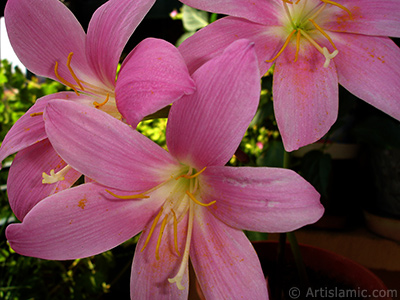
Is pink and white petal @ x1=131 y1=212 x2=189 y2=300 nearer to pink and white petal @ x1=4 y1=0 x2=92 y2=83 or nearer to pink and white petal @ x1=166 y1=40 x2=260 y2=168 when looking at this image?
pink and white petal @ x1=166 y1=40 x2=260 y2=168

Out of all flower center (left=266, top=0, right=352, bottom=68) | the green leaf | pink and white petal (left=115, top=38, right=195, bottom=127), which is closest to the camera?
pink and white petal (left=115, top=38, right=195, bottom=127)

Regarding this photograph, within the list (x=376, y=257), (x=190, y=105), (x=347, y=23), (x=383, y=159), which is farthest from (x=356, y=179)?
(x=190, y=105)

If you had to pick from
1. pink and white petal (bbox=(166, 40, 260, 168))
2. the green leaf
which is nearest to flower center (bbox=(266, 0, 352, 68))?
pink and white petal (bbox=(166, 40, 260, 168))

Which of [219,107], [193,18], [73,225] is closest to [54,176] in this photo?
[73,225]

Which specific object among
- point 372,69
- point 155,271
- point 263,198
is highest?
point 372,69

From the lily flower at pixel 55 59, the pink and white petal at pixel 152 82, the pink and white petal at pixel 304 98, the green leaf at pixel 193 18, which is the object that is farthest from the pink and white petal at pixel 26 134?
the green leaf at pixel 193 18

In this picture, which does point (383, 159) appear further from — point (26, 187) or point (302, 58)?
point (26, 187)

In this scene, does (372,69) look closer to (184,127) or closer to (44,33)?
(184,127)
